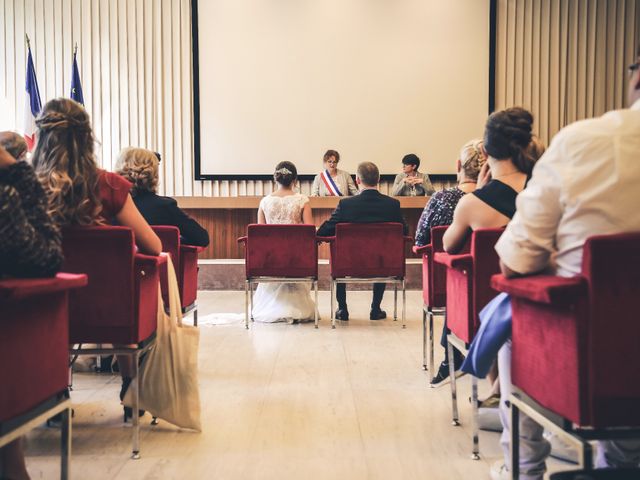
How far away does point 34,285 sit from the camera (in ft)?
5.20

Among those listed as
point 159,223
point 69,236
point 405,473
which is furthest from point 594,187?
point 159,223

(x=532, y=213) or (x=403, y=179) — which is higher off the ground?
(x=403, y=179)

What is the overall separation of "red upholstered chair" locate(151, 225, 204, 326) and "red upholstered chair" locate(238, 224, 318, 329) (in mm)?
1006

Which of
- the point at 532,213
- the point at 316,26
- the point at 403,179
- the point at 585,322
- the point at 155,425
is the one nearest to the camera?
the point at 585,322

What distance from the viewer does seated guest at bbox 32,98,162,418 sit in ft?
7.79

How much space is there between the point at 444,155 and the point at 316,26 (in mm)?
2480

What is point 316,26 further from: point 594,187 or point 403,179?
point 594,187

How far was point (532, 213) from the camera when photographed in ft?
5.23

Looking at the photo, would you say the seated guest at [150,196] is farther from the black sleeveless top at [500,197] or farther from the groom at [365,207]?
the black sleeveless top at [500,197]

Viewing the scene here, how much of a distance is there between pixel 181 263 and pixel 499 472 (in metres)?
2.32

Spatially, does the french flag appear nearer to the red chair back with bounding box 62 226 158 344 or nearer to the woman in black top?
the red chair back with bounding box 62 226 158 344

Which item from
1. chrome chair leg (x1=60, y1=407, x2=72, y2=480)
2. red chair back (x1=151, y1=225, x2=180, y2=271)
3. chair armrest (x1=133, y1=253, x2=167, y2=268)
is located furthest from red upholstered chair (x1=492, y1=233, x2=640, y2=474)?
red chair back (x1=151, y1=225, x2=180, y2=271)

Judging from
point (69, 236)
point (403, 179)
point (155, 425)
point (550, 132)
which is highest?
point (550, 132)

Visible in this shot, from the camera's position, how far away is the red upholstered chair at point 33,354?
1.56 meters
